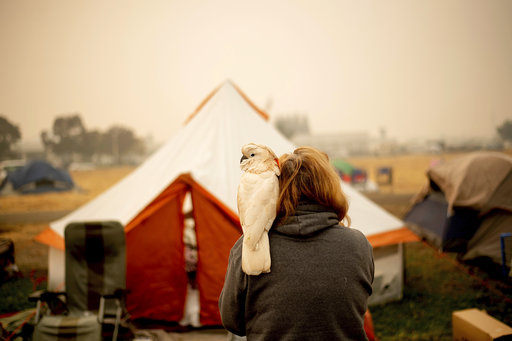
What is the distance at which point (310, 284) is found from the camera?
0.89 metres

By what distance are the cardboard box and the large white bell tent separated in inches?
31.7

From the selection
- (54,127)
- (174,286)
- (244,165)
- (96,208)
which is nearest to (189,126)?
(96,208)

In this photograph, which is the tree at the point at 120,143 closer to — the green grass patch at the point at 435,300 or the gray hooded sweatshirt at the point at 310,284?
the green grass patch at the point at 435,300

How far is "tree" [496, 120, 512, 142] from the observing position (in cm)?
838

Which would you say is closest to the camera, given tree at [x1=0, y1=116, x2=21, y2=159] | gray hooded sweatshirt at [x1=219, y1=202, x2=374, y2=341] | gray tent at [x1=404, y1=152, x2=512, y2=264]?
gray hooded sweatshirt at [x1=219, y1=202, x2=374, y2=341]

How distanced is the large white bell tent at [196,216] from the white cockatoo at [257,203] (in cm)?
168

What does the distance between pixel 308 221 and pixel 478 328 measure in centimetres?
231

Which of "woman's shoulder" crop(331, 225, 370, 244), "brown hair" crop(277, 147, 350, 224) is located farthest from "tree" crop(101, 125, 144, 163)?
"woman's shoulder" crop(331, 225, 370, 244)

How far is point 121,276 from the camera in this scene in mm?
2693

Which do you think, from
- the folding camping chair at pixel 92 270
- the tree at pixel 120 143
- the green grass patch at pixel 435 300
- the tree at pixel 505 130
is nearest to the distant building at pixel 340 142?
the tree at pixel 505 130

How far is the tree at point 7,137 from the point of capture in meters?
5.54

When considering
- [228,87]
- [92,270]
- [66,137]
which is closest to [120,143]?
[66,137]

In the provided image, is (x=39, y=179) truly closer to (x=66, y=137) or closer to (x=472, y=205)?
(x=66, y=137)

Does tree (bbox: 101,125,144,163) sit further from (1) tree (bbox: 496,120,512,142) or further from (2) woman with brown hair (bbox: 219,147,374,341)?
(1) tree (bbox: 496,120,512,142)
